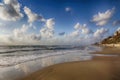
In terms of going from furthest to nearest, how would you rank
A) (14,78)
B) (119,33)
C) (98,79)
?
(119,33)
(14,78)
(98,79)

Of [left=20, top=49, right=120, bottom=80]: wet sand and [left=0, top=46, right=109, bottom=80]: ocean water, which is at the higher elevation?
[left=0, top=46, right=109, bottom=80]: ocean water

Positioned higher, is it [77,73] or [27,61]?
[27,61]

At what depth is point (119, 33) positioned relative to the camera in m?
123

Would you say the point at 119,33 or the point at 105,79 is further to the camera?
the point at 119,33

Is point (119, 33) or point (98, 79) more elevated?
point (119, 33)

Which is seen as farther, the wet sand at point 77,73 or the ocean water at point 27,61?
the ocean water at point 27,61

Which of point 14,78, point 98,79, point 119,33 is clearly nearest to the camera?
point 98,79

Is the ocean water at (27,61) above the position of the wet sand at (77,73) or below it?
above

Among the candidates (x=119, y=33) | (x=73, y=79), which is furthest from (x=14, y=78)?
(x=119, y=33)

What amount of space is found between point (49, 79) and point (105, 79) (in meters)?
2.70

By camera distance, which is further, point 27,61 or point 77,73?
point 27,61

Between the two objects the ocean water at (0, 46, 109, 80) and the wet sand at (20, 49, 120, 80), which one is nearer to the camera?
the wet sand at (20, 49, 120, 80)

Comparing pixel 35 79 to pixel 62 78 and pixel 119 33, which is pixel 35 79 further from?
pixel 119 33

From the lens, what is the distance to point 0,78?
26.2 feet
